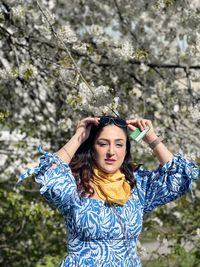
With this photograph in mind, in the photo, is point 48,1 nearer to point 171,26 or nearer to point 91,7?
point 91,7

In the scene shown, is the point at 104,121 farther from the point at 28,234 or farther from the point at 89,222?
the point at 28,234

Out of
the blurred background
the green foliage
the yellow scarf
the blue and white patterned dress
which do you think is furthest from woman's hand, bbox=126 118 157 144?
the green foliage

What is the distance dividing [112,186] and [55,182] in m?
0.27

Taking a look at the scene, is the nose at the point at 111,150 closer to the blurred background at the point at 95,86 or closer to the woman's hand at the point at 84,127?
the woman's hand at the point at 84,127

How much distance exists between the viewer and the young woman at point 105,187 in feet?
10.4

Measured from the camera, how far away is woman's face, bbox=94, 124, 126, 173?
10.7ft

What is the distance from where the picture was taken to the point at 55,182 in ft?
10.3

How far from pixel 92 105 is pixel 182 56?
2.65 metres

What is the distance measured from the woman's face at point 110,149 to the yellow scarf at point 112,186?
3cm

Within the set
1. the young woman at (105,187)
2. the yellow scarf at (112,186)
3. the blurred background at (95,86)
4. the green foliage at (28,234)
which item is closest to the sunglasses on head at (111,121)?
the young woman at (105,187)

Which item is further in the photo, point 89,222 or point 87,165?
point 87,165

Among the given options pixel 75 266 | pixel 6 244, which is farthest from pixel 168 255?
pixel 75 266

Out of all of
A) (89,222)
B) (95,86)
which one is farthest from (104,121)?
(95,86)

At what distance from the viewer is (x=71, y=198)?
3156 millimetres
